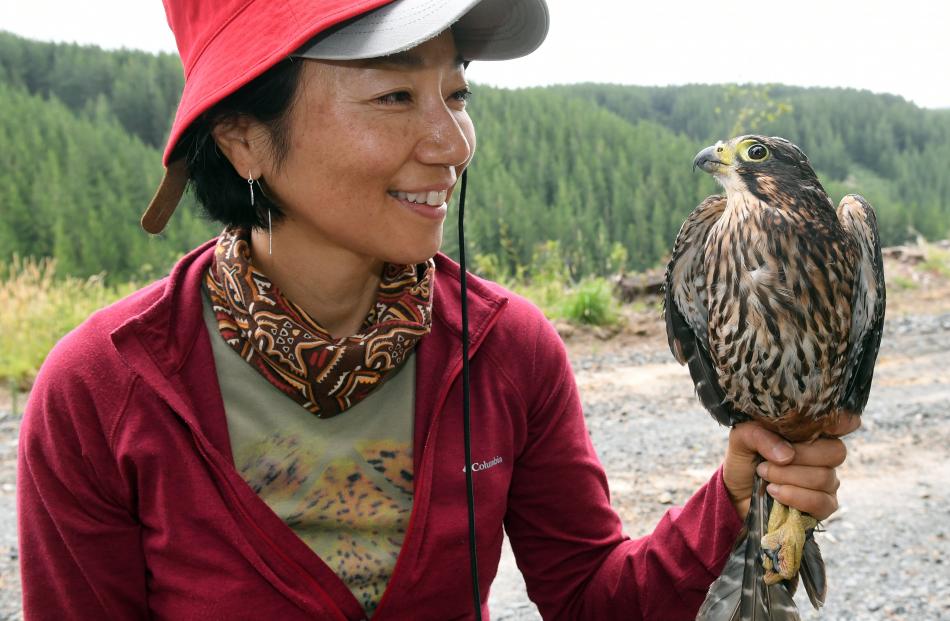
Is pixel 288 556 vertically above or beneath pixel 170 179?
beneath

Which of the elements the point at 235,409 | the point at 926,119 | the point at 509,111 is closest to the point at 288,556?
the point at 235,409

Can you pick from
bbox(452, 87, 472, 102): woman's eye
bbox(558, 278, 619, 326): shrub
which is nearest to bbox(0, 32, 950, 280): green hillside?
bbox(558, 278, 619, 326): shrub

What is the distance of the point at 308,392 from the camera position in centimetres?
164

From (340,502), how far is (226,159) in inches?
31.0

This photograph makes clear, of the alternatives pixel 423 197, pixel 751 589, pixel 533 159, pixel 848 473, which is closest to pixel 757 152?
pixel 423 197

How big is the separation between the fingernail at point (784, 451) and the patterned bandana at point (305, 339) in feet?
2.47

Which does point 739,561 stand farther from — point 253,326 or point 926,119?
point 926,119

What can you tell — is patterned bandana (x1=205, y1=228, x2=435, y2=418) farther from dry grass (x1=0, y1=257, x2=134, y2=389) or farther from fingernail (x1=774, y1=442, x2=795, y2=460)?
dry grass (x1=0, y1=257, x2=134, y2=389)

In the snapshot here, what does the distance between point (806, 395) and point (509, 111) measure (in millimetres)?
29567

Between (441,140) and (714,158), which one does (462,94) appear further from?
(714,158)

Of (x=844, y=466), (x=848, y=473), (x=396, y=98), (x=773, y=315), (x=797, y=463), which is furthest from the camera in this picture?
(x=844, y=466)

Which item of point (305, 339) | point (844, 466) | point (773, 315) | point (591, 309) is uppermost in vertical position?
point (773, 315)

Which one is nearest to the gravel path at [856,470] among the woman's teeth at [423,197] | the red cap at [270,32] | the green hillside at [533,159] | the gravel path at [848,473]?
the gravel path at [848,473]

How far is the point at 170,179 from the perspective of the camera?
5.91 ft
